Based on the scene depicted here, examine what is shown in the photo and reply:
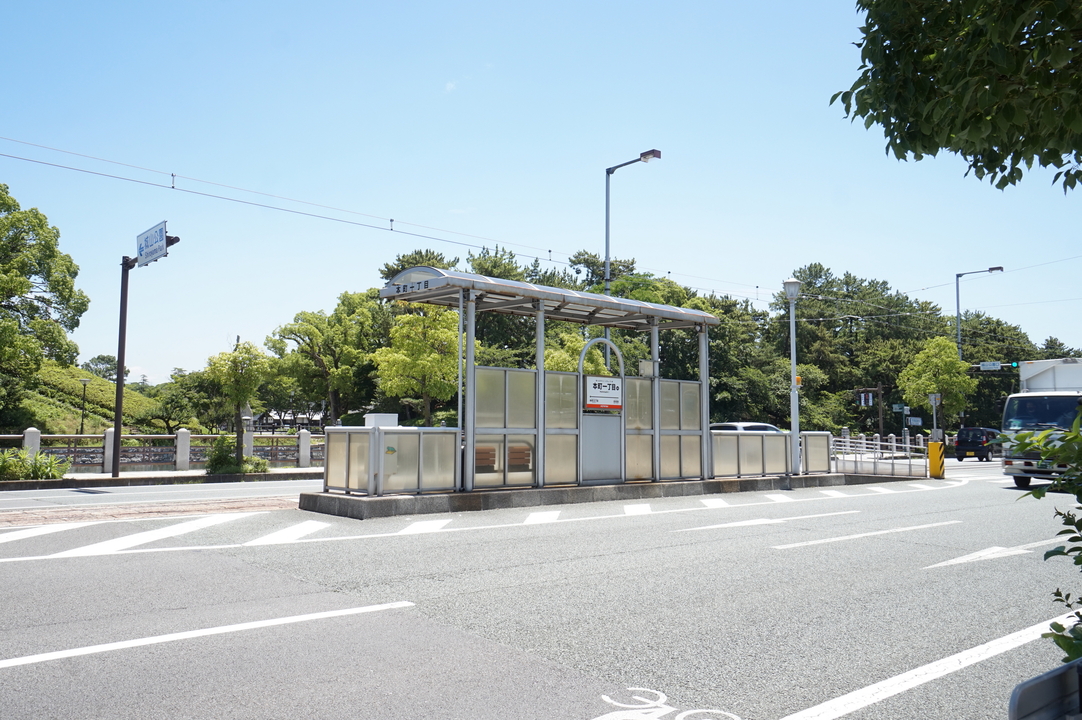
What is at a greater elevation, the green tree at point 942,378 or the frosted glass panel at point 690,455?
the green tree at point 942,378

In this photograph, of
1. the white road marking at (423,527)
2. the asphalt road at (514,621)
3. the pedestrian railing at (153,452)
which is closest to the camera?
the asphalt road at (514,621)

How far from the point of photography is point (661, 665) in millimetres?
5031

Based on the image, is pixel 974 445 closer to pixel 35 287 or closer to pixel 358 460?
pixel 358 460

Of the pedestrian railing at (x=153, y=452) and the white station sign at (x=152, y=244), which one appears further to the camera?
the pedestrian railing at (x=153, y=452)

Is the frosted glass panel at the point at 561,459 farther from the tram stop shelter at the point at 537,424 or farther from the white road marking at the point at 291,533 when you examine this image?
the white road marking at the point at 291,533

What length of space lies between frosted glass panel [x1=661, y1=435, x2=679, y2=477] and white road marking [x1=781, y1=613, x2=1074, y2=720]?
1179cm

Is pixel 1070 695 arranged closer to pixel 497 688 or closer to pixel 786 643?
pixel 497 688

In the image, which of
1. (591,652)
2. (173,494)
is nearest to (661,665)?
(591,652)

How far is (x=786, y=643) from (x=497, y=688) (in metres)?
2.25

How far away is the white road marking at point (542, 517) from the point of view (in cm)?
1250

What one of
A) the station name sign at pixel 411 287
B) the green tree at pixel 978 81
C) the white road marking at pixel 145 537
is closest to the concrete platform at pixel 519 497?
the white road marking at pixel 145 537

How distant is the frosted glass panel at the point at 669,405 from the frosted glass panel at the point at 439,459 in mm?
5627

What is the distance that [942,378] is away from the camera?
165 ft

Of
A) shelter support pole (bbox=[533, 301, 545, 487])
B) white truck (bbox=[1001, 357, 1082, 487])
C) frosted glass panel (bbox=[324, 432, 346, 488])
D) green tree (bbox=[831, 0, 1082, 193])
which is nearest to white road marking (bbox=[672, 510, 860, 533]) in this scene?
shelter support pole (bbox=[533, 301, 545, 487])
